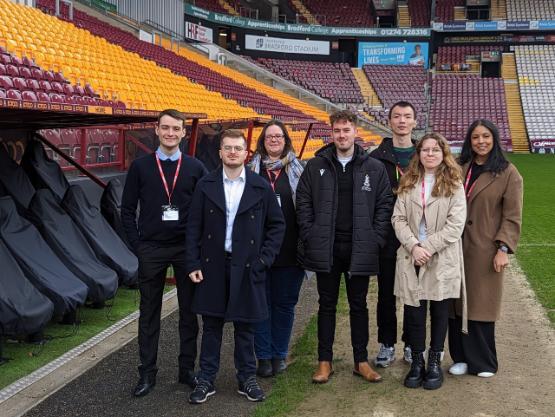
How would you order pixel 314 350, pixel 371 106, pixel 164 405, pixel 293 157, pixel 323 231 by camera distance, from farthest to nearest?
1. pixel 371 106
2. pixel 314 350
3. pixel 293 157
4. pixel 323 231
5. pixel 164 405

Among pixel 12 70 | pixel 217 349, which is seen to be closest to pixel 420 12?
pixel 12 70

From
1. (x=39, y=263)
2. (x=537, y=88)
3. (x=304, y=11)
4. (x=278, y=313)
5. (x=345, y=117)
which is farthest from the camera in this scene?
(x=304, y=11)

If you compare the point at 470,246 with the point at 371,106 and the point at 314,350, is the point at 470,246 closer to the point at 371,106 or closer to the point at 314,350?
the point at 314,350

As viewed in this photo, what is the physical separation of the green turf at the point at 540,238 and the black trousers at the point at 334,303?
7.77 feet

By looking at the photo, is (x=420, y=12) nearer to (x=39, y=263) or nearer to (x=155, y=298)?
(x=39, y=263)

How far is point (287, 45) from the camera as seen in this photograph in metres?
39.7

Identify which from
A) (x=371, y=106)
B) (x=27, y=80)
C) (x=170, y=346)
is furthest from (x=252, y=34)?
(x=170, y=346)

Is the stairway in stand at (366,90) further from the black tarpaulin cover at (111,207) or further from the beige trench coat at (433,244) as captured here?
the beige trench coat at (433,244)

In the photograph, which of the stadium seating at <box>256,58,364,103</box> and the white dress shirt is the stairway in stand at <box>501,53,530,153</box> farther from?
the white dress shirt

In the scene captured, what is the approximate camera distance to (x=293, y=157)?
471cm

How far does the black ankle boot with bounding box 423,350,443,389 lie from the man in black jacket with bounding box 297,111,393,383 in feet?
1.10

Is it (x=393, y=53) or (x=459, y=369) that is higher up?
(x=393, y=53)

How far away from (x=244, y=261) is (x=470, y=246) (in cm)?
167

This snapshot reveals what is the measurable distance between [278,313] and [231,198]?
103 cm
